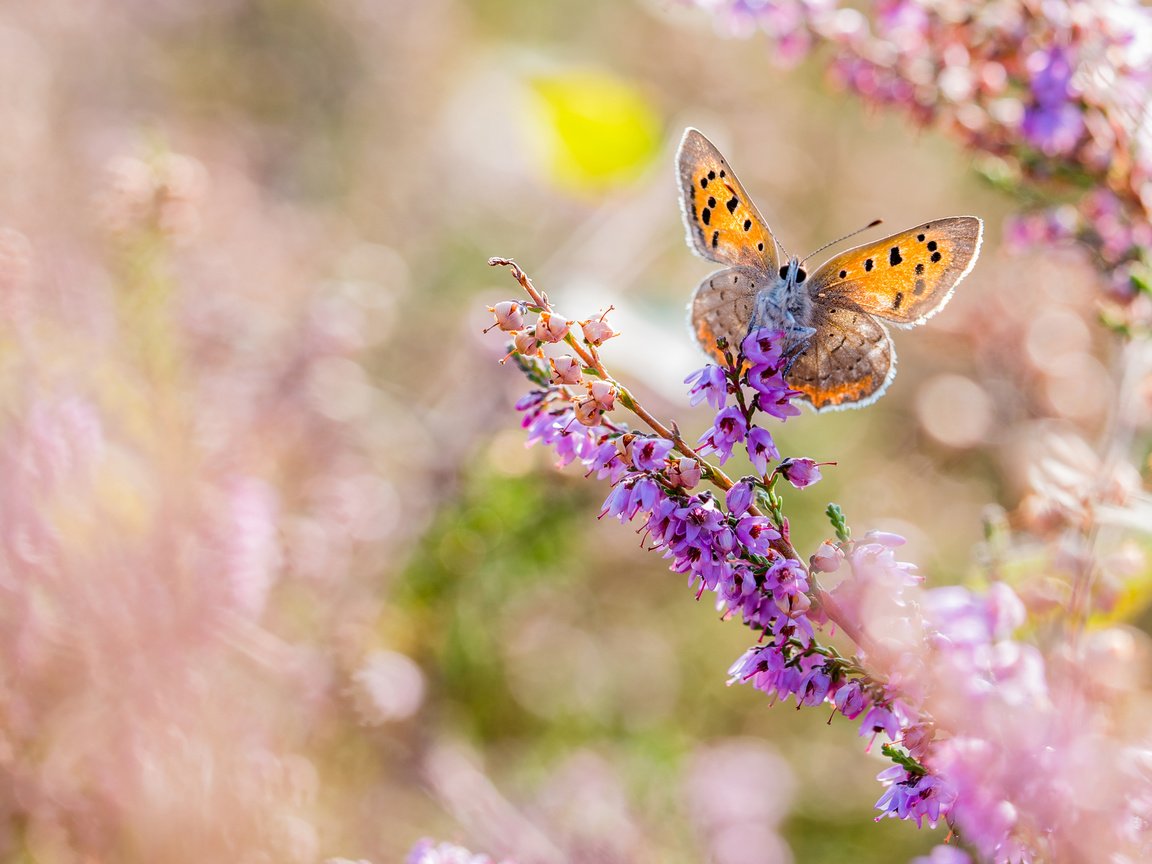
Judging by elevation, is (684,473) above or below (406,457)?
below

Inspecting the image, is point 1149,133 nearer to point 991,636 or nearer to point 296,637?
point 991,636

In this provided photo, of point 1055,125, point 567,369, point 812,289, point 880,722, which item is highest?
point 1055,125

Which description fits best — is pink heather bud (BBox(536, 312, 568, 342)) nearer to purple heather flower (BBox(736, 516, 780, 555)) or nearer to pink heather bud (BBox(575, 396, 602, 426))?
pink heather bud (BBox(575, 396, 602, 426))

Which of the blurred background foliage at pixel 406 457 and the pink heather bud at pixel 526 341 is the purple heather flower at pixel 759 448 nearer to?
the pink heather bud at pixel 526 341

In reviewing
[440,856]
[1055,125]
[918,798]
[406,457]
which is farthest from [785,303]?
[406,457]

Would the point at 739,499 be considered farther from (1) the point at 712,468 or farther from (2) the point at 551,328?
(2) the point at 551,328

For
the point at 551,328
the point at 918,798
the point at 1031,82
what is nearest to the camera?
the point at 918,798

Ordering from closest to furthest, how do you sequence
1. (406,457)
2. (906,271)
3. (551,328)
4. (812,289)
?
(551,328) → (906,271) → (812,289) → (406,457)
